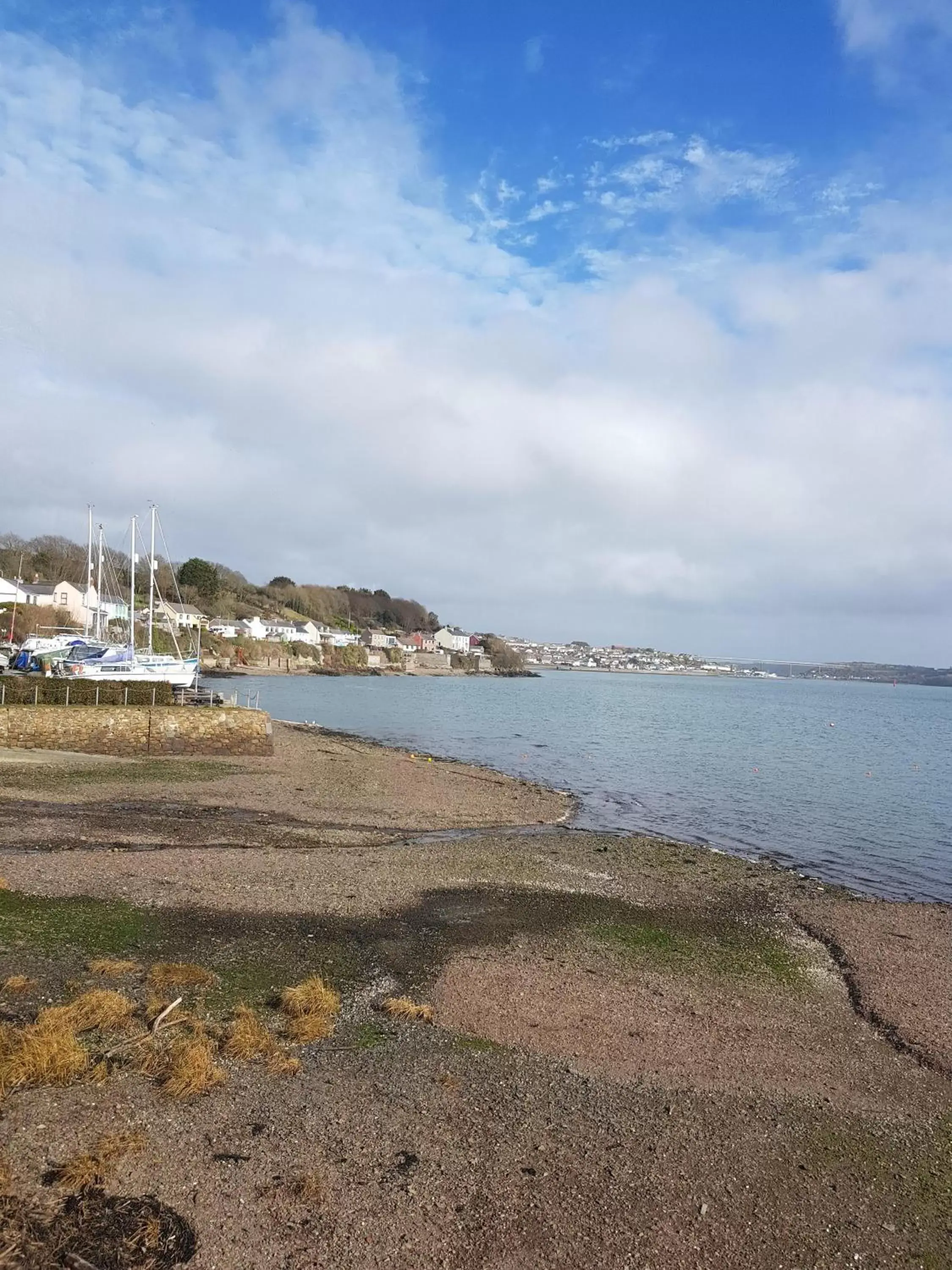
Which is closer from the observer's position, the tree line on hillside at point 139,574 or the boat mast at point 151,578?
the boat mast at point 151,578

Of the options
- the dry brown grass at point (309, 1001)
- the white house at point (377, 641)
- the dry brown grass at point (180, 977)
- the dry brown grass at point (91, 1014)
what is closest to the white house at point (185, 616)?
the white house at point (377, 641)

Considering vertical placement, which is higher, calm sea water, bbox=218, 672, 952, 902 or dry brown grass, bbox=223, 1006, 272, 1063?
dry brown grass, bbox=223, 1006, 272, 1063

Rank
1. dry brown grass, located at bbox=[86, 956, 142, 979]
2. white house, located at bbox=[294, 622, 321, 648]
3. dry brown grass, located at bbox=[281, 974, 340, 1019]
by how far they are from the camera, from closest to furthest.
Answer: dry brown grass, located at bbox=[281, 974, 340, 1019]
dry brown grass, located at bbox=[86, 956, 142, 979]
white house, located at bbox=[294, 622, 321, 648]

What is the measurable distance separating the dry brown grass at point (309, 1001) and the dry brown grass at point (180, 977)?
967 millimetres

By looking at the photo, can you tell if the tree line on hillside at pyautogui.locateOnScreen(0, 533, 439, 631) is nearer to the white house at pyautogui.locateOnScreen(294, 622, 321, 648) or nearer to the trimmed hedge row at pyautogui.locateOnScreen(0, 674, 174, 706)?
the white house at pyautogui.locateOnScreen(294, 622, 321, 648)

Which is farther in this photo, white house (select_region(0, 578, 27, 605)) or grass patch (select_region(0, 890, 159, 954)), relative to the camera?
white house (select_region(0, 578, 27, 605))

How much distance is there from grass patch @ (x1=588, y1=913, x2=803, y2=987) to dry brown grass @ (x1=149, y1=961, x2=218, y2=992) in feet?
20.9

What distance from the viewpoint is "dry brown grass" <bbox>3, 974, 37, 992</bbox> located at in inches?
355

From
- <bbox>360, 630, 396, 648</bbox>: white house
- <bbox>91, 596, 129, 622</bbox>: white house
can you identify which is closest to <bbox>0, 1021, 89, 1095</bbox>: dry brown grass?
<bbox>91, 596, 129, 622</bbox>: white house

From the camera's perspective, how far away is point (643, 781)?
3688cm

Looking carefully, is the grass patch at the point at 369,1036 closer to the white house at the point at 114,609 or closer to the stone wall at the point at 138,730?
the stone wall at the point at 138,730

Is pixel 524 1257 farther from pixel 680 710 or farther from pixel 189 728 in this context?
pixel 680 710

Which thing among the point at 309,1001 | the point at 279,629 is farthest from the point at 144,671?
the point at 279,629

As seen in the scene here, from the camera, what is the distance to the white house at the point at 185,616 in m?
120
